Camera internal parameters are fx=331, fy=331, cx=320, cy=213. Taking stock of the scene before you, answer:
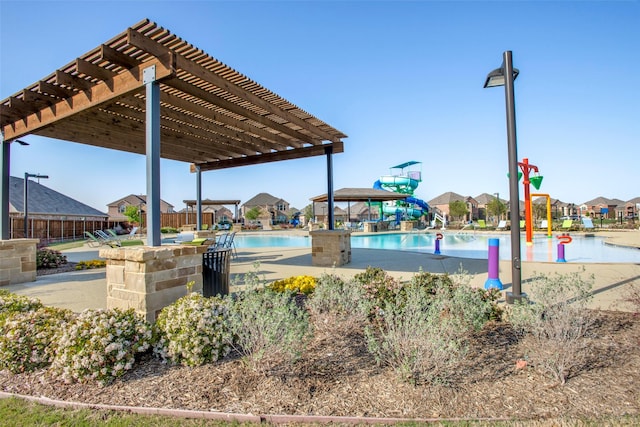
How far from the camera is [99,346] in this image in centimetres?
277

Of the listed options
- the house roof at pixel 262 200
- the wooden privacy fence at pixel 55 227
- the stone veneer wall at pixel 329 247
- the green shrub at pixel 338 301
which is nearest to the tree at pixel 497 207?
the wooden privacy fence at pixel 55 227

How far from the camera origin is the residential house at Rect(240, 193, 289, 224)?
2270 inches

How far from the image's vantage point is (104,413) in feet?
7.50

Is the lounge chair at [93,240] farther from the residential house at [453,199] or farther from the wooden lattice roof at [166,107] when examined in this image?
the residential house at [453,199]

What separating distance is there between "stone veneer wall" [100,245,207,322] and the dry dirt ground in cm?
72

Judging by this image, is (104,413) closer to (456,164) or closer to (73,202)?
(456,164)

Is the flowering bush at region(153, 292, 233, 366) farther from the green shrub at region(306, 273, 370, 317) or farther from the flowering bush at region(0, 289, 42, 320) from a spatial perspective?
the flowering bush at region(0, 289, 42, 320)

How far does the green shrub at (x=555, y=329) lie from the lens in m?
2.67

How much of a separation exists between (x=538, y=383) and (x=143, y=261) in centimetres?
378

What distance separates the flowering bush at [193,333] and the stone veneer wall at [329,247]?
16.6 feet

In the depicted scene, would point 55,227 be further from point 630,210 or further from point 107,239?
point 630,210

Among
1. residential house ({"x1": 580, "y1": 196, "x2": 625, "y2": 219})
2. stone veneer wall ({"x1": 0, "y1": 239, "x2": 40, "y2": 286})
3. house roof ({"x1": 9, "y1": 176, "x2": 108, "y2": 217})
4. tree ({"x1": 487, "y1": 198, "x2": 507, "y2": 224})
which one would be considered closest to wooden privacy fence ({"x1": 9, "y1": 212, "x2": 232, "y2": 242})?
house roof ({"x1": 9, "y1": 176, "x2": 108, "y2": 217})

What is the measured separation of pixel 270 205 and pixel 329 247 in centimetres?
5109

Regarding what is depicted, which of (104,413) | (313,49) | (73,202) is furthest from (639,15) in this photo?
(73,202)
